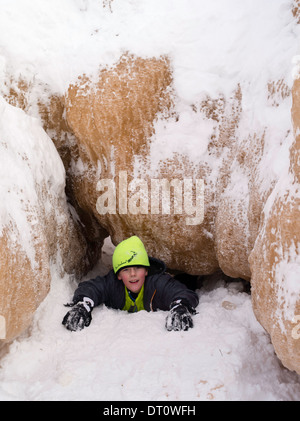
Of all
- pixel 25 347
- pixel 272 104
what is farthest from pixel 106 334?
pixel 272 104

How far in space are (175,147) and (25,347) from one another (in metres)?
1.70

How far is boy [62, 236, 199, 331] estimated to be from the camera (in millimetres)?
2803

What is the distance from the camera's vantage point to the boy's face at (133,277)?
9.68ft

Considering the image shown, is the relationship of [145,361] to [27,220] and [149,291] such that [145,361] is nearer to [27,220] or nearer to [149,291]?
[149,291]

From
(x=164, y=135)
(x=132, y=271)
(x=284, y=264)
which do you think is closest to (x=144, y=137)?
(x=164, y=135)

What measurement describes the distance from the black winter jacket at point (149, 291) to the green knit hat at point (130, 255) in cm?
14

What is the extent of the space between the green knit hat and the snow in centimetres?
36

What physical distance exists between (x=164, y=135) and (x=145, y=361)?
5.45ft

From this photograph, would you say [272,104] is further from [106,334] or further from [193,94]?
[106,334]

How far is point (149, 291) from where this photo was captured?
301cm

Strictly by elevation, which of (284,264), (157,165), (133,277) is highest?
(157,165)

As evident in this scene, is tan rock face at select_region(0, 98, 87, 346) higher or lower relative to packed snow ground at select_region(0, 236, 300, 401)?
higher

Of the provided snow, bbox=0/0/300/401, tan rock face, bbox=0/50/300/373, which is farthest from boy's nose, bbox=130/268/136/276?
tan rock face, bbox=0/50/300/373

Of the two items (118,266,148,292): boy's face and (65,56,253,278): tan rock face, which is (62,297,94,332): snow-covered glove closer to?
(118,266,148,292): boy's face
